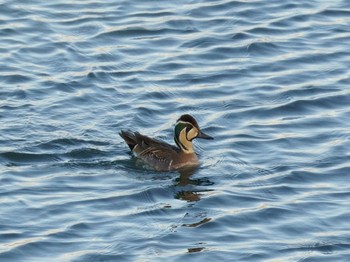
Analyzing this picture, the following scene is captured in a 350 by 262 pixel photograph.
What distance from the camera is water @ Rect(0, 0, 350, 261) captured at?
17.1 meters

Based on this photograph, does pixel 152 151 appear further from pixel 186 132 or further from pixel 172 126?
pixel 172 126

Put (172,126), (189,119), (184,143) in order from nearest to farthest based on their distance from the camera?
(189,119), (184,143), (172,126)

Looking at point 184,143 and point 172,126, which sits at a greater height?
point 172,126

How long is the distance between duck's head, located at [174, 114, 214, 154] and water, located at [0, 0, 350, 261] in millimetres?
388

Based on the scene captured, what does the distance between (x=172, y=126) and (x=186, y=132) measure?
113cm

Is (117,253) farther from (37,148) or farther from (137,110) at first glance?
(137,110)

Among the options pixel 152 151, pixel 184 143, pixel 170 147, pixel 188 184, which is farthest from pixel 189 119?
pixel 188 184

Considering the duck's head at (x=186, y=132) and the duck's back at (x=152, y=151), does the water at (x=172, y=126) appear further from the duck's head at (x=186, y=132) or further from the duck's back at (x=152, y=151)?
the duck's head at (x=186, y=132)

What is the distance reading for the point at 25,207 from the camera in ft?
58.7

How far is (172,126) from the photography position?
70.4ft

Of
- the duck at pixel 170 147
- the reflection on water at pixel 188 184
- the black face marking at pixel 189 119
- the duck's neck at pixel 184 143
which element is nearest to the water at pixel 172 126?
the reflection on water at pixel 188 184

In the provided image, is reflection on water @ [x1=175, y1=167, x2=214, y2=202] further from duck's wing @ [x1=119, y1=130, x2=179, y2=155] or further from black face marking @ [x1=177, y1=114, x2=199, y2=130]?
black face marking @ [x1=177, y1=114, x2=199, y2=130]

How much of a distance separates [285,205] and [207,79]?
5.30 m

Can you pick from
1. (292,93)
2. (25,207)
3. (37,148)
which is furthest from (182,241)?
(292,93)
